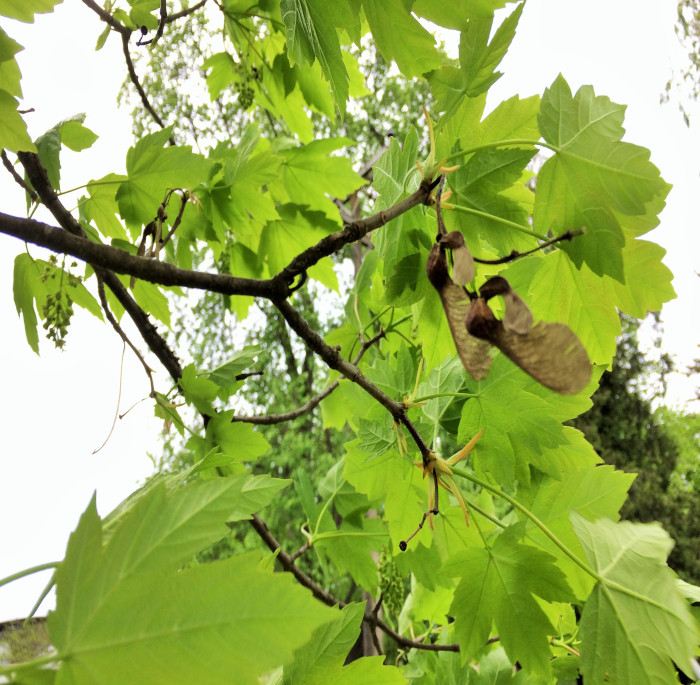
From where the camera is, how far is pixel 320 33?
38 cm

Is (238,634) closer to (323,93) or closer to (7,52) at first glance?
(7,52)

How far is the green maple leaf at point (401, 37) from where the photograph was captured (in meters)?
0.35

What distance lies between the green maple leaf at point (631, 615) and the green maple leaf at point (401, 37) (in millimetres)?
340

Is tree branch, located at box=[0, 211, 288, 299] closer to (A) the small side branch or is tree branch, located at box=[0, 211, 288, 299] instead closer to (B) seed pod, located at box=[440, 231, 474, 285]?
(B) seed pod, located at box=[440, 231, 474, 285]

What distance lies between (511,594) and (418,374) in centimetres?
20

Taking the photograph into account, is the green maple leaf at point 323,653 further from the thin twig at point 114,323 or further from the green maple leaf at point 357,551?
the green maple leaf at point 357,551

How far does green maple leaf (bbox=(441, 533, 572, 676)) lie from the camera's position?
0.43 metres

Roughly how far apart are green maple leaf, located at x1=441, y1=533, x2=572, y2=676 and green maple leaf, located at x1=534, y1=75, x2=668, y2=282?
0.81 feet

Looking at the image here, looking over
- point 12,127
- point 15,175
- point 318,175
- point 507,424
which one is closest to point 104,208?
point 15,175

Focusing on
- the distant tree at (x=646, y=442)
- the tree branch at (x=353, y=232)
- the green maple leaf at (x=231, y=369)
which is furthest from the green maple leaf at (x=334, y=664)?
the distant tree at (x=646, y=442)

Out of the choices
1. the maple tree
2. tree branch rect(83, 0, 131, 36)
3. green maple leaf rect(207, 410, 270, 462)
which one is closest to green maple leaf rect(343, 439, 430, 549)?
the maple tree

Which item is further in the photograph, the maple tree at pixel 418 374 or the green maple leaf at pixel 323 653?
the green maple leaf at pixel 323 653

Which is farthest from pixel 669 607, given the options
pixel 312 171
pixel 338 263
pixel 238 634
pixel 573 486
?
pixel 338 263

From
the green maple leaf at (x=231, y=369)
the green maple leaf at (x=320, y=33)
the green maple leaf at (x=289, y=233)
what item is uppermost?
the green maple leaf at (x=289, y=233)
